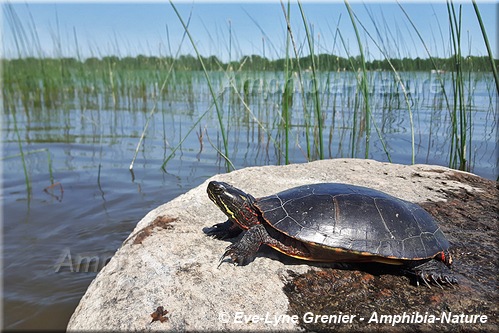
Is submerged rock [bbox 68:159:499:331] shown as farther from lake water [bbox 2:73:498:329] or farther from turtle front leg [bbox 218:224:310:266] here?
lake water [bbox 2:73:498:329]

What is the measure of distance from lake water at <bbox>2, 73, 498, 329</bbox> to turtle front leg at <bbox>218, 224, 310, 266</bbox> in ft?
4.18

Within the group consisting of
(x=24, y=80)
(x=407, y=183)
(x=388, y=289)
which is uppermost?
(x=24, y=80)

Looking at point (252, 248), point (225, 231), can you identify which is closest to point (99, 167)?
point (225, 231)

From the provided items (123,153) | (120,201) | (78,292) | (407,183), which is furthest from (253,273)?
(123,153)

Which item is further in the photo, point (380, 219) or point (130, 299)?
point (380, 219)

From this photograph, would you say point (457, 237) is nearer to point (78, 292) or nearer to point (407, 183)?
point (407, 183)

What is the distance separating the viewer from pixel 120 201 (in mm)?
4320

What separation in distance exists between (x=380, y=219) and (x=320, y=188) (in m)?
0.37

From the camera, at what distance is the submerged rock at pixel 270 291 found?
5.40ft

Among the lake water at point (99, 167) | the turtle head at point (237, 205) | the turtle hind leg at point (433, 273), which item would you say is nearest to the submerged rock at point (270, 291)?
the turtle hind leg at point (433, 273)

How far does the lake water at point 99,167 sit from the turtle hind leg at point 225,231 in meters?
1.09

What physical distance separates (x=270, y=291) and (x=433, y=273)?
779 millimetres

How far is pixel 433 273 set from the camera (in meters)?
1.86

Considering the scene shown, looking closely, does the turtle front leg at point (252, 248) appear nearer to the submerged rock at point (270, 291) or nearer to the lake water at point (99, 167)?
the submerged rock at point (270, 291)
